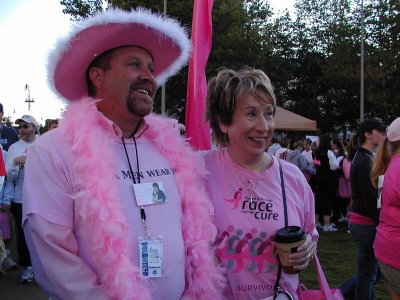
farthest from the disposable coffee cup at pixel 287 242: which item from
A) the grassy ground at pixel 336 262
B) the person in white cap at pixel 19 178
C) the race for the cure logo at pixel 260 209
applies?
the person in white cap at pixel 19 178

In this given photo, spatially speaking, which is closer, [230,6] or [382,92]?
[230,6]

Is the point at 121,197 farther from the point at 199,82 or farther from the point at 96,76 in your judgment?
the point at 199,82

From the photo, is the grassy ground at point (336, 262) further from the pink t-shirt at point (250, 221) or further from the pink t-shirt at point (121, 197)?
the pink t-shirt at point (121, 197)

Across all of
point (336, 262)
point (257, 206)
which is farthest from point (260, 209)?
point (336, 262)

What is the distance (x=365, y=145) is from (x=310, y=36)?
1098 inches

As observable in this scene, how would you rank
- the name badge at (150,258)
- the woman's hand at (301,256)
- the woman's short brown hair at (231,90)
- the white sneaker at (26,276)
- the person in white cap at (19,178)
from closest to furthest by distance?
the name badge at (150,258), the woman's hand at (301,256), the woman's short brown hair at (231,90), the white sneaker at (26,276), the person in white cap at (19,178)

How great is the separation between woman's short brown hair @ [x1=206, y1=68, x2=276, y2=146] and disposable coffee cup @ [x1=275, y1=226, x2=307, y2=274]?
0.63 m

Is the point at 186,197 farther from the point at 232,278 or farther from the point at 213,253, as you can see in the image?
the point at 232,278

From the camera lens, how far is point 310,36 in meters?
30.7

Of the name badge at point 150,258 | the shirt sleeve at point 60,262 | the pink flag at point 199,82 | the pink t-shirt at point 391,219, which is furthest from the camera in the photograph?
the pink t-shirt at point 391,219

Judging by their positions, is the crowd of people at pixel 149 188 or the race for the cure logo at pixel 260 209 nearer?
the crowd of people at pixel 149 188

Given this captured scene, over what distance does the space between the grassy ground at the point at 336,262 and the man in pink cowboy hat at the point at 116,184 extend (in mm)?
3443

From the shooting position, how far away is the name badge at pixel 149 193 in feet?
6.26

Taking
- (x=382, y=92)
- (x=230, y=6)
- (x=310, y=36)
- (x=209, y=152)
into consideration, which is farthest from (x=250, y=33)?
(x=209, y=152)
